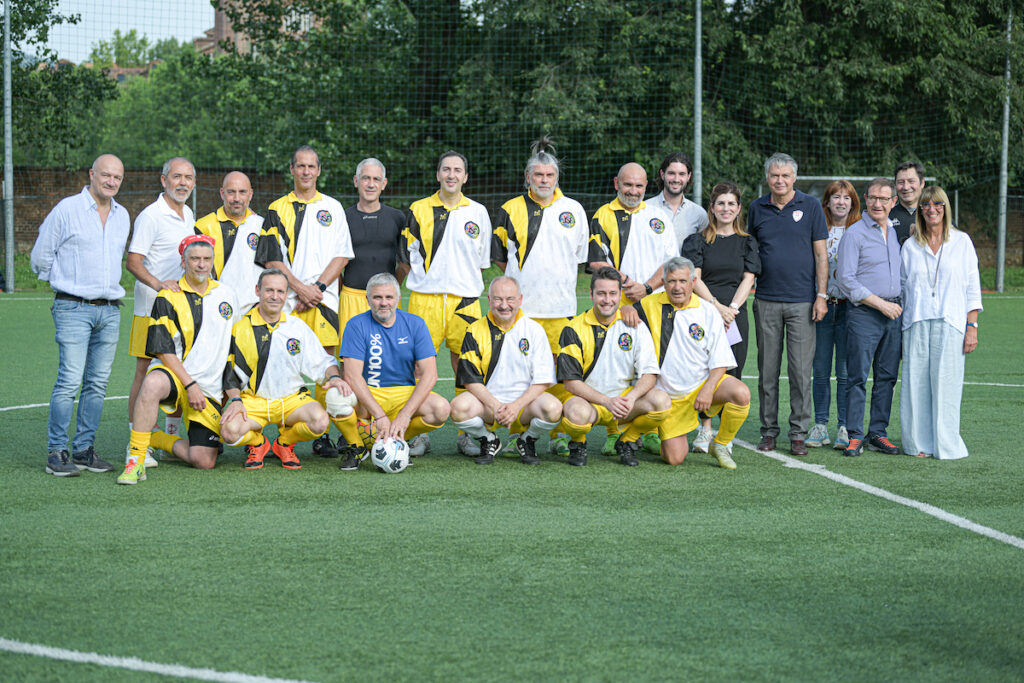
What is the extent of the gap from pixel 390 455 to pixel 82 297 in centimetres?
195

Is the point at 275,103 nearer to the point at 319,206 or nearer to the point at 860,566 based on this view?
the point at 319,206

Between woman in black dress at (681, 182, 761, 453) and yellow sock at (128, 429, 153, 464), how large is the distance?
341 cm

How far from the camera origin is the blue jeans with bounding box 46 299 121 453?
19.3ft

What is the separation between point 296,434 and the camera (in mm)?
6168

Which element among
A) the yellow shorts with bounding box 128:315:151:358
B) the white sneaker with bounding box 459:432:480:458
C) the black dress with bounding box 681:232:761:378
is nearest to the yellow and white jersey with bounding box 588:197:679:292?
the black dress with bounding box 681:232:761:378

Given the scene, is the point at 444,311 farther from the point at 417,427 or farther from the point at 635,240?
the point at 635,240

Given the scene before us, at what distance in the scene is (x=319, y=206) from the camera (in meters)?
6.78

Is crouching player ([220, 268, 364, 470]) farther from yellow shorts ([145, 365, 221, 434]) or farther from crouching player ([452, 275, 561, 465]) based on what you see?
crouching player ([452, 275, 561, 465])

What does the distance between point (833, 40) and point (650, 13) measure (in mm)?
4139

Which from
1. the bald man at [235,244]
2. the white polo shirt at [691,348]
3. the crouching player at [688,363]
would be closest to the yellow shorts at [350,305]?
the bald man at [235,244]

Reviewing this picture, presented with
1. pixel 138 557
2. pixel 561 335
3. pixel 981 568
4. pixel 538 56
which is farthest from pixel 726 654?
pixel 538 56

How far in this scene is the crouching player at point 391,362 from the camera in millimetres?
6176

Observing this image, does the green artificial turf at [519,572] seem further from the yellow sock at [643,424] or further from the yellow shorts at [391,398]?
the yellow shorts at [391,398]

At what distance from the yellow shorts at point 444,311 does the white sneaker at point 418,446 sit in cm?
61
